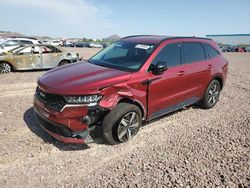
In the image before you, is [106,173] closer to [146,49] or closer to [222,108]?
[146,49]

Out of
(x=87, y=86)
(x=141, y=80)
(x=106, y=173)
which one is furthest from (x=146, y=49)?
(x=106, y=173)

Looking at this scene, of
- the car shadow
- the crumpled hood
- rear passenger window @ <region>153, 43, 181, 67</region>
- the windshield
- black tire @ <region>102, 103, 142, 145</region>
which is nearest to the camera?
the crumpled hood

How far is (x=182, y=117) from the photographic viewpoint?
6.02 meters

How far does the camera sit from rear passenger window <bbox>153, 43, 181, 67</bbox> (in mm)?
5043

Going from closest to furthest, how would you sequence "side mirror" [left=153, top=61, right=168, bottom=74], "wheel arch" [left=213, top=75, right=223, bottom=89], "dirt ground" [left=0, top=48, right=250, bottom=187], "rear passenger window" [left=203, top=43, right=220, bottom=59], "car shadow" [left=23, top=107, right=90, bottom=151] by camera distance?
"dirt ground" [left=0, top=48, right=250, bottom=187]
"car shadow" [left=23, top=107, right=90, bottom=151]
"side mirror" [left=153, top=61, right=168, bottom=74]
"rear passenger window" [left=203, top=43, right=220, bottom=59]
"wheel arch" [left=213, top=75, right=223, bottom=89]

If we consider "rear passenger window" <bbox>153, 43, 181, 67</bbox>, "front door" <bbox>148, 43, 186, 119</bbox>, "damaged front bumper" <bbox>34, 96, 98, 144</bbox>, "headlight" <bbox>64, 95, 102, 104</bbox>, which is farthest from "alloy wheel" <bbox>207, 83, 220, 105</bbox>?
"damaged front bumper" <bbox>34, 96, 98, 144</bbox>

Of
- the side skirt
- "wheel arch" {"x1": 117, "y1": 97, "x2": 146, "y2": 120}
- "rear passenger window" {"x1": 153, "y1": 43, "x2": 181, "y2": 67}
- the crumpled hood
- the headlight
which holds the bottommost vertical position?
the side skirt

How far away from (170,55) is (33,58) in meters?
8.00

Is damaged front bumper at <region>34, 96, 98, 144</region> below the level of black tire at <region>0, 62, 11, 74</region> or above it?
below

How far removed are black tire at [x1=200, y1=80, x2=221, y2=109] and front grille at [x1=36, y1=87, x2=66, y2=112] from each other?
12.9ft

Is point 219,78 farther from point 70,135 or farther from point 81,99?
point 70,135

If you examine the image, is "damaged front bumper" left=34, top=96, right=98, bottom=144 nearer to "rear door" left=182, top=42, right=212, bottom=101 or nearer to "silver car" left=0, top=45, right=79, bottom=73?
"rear door" left=182, top=42, right=212, bottom=101

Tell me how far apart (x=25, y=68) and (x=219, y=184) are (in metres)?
9.95

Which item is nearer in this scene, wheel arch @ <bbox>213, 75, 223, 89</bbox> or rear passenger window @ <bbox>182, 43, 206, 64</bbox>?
rear passenger window @ <bbox>182, 43, 206, 64</bbox>
